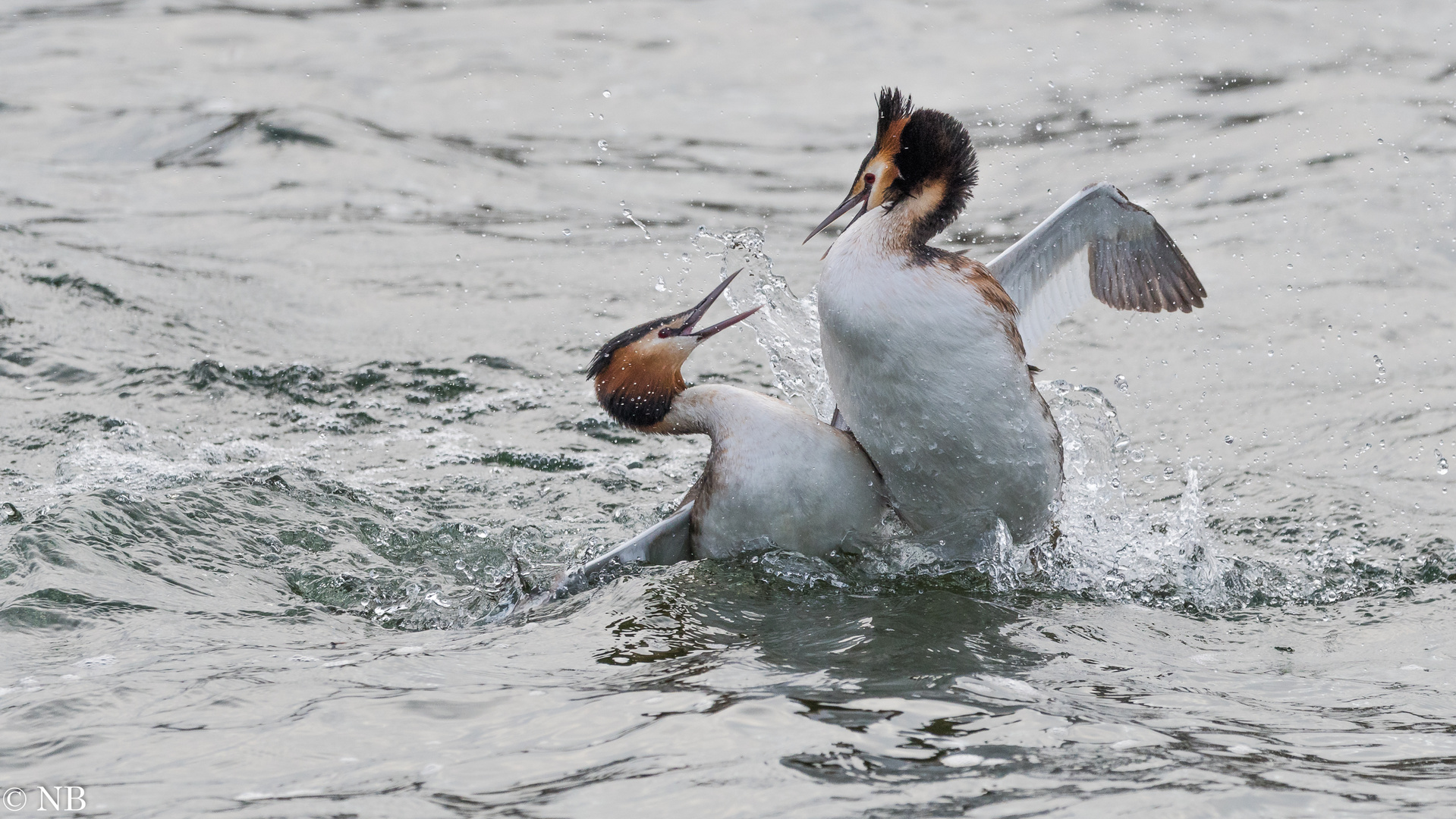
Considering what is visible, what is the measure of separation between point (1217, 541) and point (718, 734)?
3746mm

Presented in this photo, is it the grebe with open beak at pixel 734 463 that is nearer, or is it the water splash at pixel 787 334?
the grebe with open beak at pixel 734 463

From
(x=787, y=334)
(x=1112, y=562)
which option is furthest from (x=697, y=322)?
(x=1112, y=562)

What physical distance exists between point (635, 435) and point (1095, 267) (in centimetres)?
335

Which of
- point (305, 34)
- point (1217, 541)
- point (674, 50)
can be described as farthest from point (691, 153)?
point (1217, 541)

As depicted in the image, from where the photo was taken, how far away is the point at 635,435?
9.52 metres

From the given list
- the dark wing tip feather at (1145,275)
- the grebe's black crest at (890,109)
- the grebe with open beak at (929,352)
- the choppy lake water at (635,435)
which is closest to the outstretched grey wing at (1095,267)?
the dark wing tip feather at (1145,275)

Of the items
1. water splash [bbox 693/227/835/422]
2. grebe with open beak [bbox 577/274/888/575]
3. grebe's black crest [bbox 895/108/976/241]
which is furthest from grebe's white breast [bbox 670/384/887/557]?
water splash [bbox 693/227/835/422]

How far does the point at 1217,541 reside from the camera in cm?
753

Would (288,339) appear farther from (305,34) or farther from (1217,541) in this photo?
(305,34)

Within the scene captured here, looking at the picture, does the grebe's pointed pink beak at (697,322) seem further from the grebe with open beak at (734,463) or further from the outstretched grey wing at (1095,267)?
the outstretched grey wing at (1095,267)

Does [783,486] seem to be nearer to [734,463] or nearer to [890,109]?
[734,463]

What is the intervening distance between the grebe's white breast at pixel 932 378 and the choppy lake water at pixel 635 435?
1.66 feet

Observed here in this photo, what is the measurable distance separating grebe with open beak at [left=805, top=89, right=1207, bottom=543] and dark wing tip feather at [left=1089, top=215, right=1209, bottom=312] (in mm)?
1226

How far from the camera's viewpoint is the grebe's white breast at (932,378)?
593 centimetres
